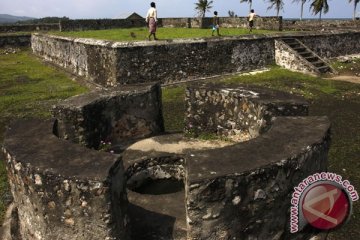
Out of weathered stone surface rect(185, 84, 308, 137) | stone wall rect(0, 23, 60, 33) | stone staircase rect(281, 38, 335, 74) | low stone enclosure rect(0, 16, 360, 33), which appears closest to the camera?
weathered stone surface rect(185, 84, 308, 137)

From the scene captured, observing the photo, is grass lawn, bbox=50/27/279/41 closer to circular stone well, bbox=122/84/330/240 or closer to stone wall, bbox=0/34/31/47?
stone wall, bbox=0/34/31/47

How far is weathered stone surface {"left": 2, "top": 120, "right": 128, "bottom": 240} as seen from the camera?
367 cm

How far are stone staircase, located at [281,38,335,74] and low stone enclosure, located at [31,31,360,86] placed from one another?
1.08ft

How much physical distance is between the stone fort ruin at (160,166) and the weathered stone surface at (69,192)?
1 centimetres

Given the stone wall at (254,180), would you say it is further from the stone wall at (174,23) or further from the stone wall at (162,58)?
the stone wall at (174,23)

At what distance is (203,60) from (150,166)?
800cm

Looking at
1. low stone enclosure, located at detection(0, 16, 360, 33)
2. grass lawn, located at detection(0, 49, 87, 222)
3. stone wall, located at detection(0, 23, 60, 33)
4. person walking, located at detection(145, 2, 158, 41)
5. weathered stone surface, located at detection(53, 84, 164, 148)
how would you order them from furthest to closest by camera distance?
1. stone wall, located at detection(0, 23, 60, 33)
2. low stone enclosure, located at detection(0, 16, 360, 33)
3. person walking, located at detection(145, 2, 158, 41)
4. grass lawn, located at detection(0, 49, 87, 222)
5. weathered stone surface, located at detection(53, 84, 164, 148)

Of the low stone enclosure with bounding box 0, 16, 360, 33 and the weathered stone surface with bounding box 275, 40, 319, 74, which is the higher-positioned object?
the low stone enclosure with bounding box 0, 16, 360, 33

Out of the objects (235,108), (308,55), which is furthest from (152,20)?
(235,108)

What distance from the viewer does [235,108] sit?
278 inches

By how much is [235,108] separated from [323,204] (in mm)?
3260

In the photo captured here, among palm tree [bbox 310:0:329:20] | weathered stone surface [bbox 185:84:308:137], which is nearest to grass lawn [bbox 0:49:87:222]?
weathered stone surface [bbox 185:84:308:137]

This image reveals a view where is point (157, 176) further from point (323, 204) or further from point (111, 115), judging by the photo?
point (323, 204)

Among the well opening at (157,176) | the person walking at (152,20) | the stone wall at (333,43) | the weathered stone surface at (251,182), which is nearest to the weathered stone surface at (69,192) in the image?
the weathered stone surface at (251,182)
